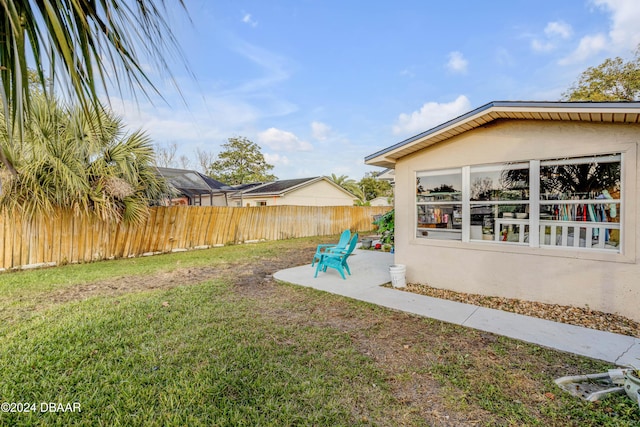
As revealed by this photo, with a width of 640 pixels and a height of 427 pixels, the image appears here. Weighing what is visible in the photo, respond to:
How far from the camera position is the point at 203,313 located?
492 centimetres

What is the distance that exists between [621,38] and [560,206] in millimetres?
16980

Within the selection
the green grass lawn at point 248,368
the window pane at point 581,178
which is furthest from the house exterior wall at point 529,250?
the green grass lawn at point 248,368

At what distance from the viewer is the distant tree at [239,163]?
4056 centimetres

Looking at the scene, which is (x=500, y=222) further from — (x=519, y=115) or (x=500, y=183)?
(x=519, y=115)

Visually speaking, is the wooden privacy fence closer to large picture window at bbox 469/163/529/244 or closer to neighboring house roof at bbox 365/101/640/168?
neighboring house roof at bbox 365/101/640/168

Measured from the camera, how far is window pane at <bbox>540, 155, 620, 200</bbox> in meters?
4.63

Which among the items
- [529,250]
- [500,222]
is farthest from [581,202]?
[500,222]

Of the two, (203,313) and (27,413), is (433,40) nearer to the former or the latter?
(203,313)

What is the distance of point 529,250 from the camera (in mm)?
5250

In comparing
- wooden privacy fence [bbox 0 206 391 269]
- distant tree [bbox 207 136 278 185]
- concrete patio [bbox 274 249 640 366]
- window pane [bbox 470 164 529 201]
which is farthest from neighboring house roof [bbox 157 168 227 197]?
distant tree [bbox 207 136 278 185]

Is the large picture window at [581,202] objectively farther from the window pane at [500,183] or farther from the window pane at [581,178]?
the window pane at [500,183]

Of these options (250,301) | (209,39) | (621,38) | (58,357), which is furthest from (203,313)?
(621,38)

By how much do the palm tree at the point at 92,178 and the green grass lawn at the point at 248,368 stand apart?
11.0ft

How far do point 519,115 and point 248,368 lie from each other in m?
5.58
